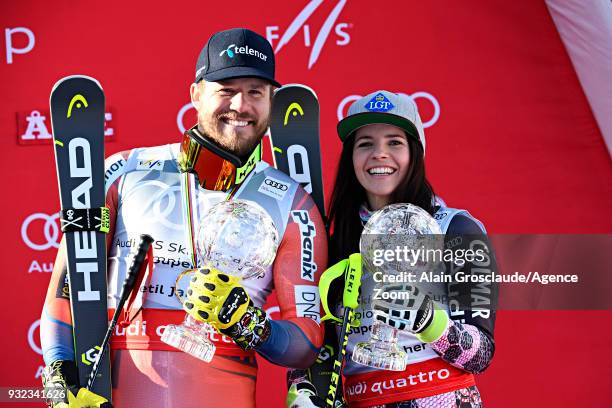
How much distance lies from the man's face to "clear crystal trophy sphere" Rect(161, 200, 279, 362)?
455mm

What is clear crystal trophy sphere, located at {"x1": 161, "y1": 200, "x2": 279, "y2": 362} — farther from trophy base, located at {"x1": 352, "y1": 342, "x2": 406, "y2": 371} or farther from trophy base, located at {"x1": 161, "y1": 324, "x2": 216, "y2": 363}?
trophy base, located at {"x1": 352, "y1": 342, "x2": 406, "y2": 371}

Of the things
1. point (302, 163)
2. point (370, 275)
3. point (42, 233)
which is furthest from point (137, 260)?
point (42, 233)

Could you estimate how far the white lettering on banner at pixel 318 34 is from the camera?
171 inches

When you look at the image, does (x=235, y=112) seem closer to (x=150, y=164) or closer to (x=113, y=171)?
(x=150, y=164)

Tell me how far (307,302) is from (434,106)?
5.72ft

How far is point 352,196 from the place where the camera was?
3.09 m

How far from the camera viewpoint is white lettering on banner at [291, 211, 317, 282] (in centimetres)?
288

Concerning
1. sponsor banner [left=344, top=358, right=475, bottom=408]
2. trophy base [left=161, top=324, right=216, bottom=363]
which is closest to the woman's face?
sponsor banner [left=344, top=358, right=475, bottom=408]

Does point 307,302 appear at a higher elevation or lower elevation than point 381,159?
lower

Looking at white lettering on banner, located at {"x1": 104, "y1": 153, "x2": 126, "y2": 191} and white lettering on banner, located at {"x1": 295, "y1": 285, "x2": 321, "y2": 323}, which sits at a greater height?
white lettering on banner, located at {"x1": 104, "y1": 153, "x2": 126, "y2": 191}

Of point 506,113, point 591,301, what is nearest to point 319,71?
point 506,113

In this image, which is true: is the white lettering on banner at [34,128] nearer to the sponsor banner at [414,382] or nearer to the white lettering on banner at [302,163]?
the white lettering on banner at [302,163]

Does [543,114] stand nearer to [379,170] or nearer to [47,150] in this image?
[379,170]

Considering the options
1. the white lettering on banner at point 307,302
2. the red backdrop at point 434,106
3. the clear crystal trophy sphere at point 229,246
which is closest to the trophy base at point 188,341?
the clear crystal trophy sphere at point 229,246
